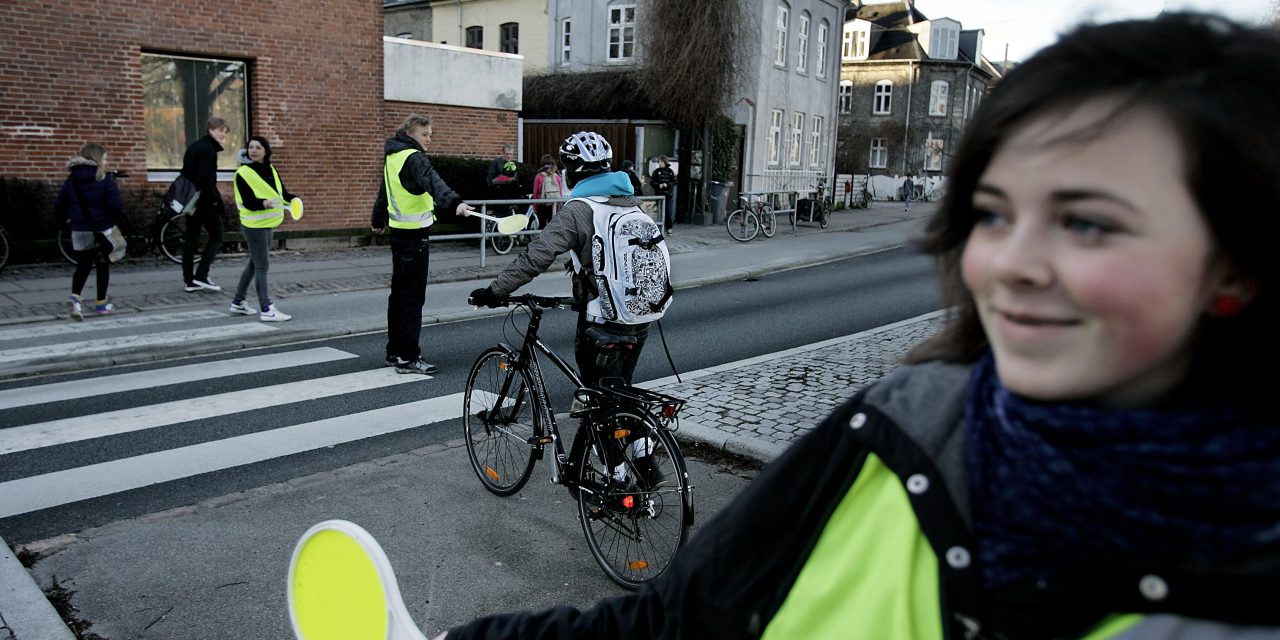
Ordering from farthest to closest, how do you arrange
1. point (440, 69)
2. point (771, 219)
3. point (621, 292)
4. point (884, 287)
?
point (771, 219), point (440, 69), point (884, 287), point (621, 292)

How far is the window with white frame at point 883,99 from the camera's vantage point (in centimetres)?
5262

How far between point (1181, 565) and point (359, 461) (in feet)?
18.6

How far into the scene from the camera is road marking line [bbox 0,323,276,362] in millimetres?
8477

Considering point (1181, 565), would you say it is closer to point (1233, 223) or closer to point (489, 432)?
point (1233, 223)

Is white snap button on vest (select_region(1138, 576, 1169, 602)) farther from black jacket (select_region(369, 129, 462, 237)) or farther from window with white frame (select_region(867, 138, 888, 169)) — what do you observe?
window with white frame (select_region(867, 138, 888, 169))

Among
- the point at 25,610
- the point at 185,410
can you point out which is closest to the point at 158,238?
the point at 185,410

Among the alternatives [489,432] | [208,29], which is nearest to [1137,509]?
[489,432]

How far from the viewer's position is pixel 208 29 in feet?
50.8

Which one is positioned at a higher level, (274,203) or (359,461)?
(274,203)


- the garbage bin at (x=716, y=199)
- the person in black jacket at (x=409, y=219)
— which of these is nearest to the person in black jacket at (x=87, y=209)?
the person in black jacket at (x=409, y=219)

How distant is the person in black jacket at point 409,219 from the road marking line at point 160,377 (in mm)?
939

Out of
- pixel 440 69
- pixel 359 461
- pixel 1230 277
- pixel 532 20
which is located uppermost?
pixel 532 20

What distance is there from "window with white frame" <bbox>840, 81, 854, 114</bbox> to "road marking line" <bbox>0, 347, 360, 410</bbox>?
48557 millimetres

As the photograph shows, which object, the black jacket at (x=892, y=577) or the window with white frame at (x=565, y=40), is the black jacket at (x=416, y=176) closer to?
the black jacket at (x=892, y=577)
